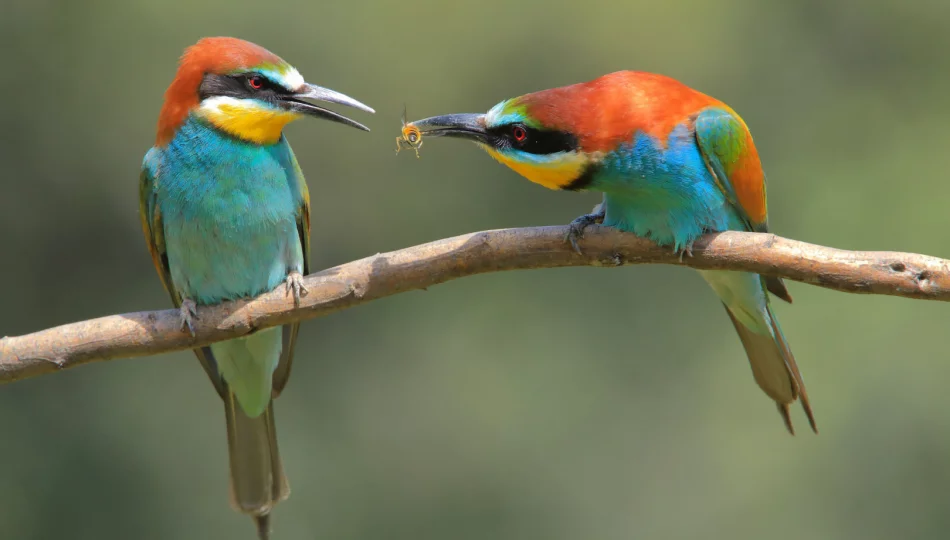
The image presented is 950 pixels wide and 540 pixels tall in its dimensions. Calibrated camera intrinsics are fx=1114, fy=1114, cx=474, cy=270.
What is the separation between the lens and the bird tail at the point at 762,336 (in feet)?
10.1

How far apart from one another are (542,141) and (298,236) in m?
0.89

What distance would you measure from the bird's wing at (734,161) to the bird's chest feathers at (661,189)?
3 centimetres

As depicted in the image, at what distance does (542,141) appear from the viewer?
2.62 meters

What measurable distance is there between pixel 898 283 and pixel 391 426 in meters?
4.57

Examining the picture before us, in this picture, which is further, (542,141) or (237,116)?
(237,116)

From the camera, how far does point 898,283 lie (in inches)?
96.0

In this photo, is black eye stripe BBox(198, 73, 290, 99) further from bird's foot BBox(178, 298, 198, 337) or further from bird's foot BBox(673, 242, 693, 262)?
bird's foot BBox(673, 242, 693, 262)

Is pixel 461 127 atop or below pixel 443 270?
atop

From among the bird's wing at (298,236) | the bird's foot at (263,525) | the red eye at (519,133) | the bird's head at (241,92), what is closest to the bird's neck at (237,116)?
the bird's head at (241,92)

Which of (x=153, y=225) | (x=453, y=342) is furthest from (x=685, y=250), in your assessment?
(x=453, y=342)

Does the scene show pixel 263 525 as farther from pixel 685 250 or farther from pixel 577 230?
pixel 685 250

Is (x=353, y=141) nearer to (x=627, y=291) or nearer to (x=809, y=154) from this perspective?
(x=627, y=291)

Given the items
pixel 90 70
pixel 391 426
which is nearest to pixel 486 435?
pixel 391 426

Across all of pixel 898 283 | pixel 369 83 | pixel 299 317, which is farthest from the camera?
pixel 369 83
